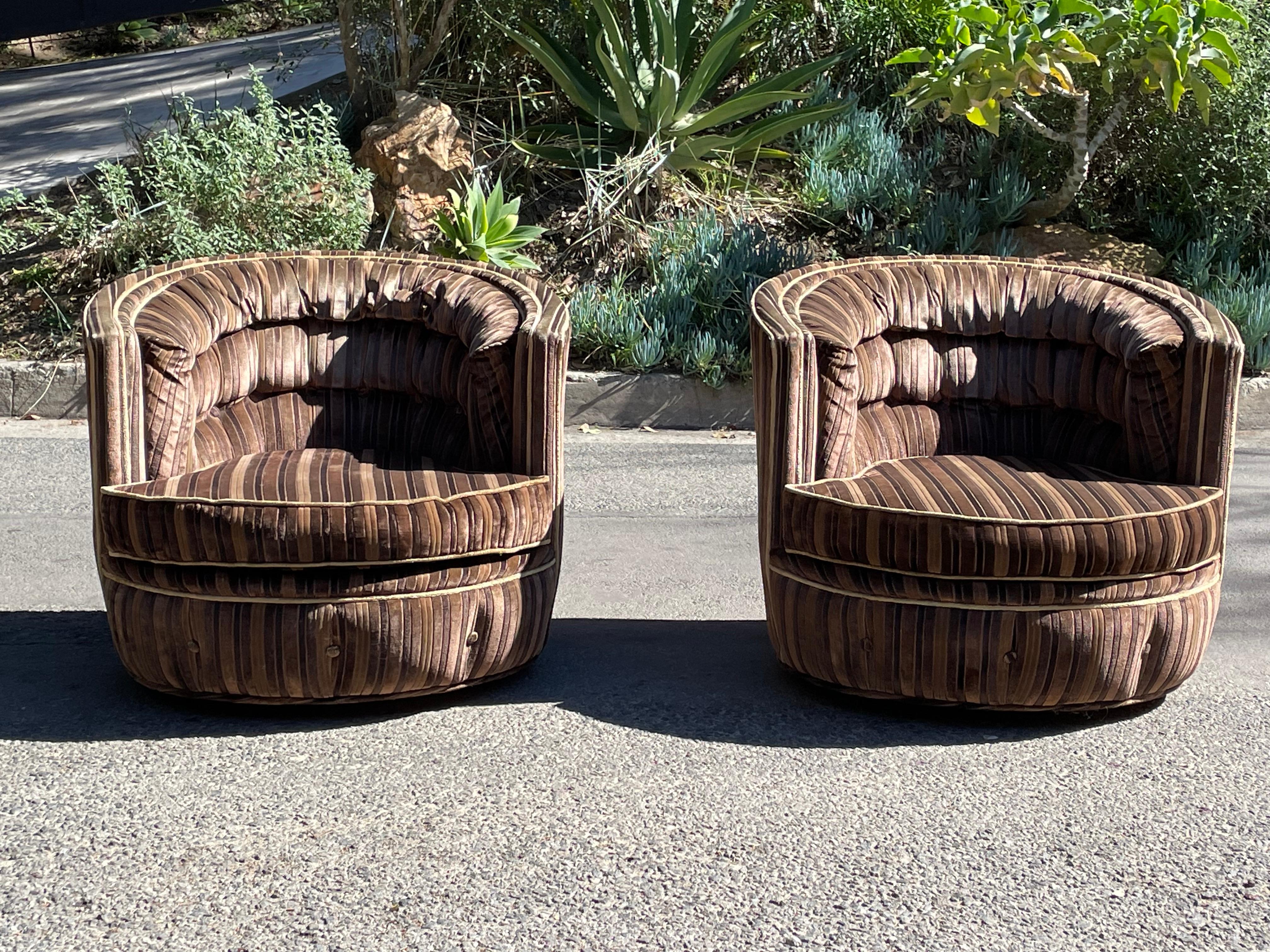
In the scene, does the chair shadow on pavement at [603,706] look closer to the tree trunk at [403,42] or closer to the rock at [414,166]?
the rock at [414,166]

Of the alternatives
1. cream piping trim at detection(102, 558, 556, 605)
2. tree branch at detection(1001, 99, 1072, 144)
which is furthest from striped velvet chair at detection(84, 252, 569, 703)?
tree branch at detection(1001, 99, 1072, 144)

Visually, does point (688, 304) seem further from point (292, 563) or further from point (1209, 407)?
point (292, 563)

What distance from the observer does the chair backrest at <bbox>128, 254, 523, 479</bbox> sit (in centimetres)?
338

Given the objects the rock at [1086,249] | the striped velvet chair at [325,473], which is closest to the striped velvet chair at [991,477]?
the striped velvet chair at [325,473]

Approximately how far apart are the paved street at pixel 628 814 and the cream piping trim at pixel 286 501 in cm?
52

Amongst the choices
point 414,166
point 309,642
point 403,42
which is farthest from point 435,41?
point 309,642

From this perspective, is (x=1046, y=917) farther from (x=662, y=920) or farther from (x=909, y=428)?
(x=909, y=428)

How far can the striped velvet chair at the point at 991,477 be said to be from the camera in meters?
2.90

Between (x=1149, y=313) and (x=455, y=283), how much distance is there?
1785 mm

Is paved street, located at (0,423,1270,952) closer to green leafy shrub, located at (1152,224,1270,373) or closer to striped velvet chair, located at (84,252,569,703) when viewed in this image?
striped velvet chair, located at (84,252,569,703)

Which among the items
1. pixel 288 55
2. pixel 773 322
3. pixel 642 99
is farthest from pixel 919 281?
pixel 288 55

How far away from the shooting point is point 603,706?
10.4 ft

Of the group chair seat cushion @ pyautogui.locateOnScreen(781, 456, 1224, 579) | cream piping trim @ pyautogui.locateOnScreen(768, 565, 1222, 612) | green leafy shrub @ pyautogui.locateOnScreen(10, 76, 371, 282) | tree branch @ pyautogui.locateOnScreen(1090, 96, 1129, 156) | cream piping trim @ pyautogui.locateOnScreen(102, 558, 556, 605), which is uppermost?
tree branch @ pyautogui.locateOnScreen(1090, 96, 1129, 156)

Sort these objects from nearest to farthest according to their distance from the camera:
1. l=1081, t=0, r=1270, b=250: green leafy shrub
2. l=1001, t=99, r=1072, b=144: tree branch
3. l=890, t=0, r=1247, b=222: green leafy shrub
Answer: l=890, t=0, r=1247, b=222: green leafy shrub
l=1001, t=99, r=1072, b=144: tree branch
l=1081, t=0, r=1270, b=250: green leafy shrub
